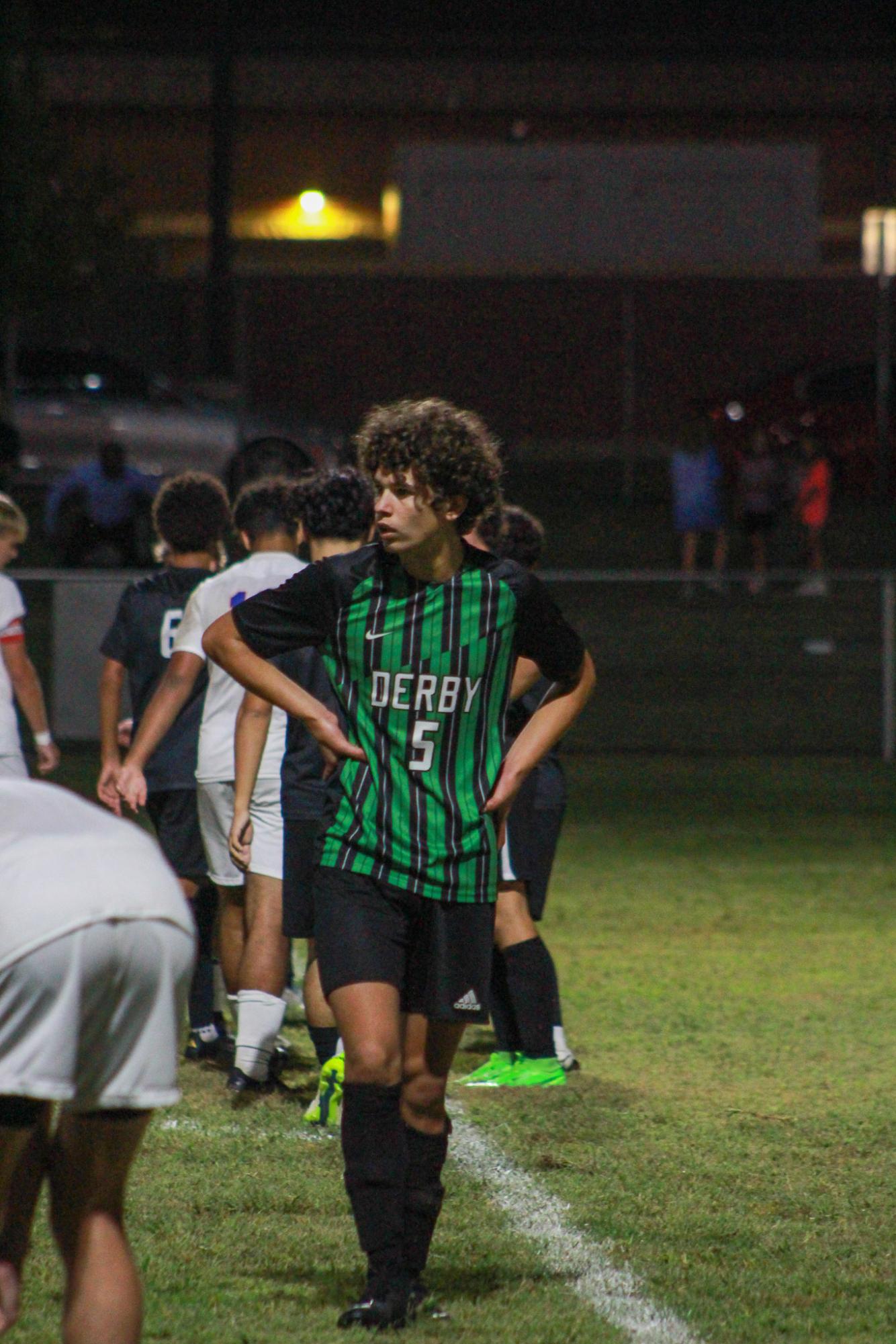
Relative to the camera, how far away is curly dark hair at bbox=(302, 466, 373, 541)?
5.82 m

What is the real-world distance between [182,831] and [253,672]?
2.65 metres

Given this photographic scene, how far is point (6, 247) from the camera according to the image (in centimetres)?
2831

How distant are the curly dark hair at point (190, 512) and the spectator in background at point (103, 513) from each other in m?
12.1

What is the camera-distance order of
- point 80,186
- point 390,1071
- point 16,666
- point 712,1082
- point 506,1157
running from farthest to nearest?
point 80,186, point 16,666, point 712,1082, point 506,1157, point 390,1071

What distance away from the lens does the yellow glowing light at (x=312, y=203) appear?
3148 cm

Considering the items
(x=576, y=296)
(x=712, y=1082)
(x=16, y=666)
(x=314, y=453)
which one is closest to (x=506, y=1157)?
(x=712, y=1082)

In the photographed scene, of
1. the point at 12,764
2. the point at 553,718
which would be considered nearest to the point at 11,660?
the point at 12,764

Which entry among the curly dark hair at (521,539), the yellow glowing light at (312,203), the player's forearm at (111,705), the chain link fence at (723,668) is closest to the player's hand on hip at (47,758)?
the player's forearm at (111,705)

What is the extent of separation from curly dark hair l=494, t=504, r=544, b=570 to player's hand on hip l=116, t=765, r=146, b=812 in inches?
54.5

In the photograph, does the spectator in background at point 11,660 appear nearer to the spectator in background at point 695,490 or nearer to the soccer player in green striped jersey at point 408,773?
the soccer player in green striped jersey at point 408,773

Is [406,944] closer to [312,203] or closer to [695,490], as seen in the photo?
[695,490]

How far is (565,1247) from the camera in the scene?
492 cm

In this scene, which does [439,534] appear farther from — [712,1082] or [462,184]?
[462,184]

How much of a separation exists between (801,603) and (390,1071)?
41.3 ft
